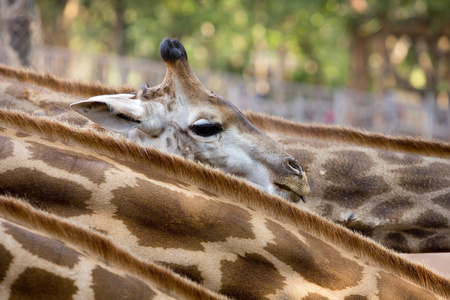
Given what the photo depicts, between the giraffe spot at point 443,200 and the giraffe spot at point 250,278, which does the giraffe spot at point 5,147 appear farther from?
the giraffe spot at point 443,200

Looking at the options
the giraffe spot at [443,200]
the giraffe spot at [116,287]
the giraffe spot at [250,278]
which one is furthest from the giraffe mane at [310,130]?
the giraffe spot at [116,287]

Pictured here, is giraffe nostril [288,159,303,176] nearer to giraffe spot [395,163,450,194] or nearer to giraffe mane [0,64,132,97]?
giraffe spot [395,163,450,194]

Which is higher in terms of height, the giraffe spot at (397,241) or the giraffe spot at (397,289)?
the giraffe spot at (397,241)

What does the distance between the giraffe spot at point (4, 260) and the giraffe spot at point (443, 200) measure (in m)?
2.10

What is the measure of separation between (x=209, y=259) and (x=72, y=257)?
0.45 m

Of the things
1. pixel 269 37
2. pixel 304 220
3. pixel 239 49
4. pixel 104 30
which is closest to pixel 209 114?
pixel 304 220

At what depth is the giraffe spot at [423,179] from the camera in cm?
270

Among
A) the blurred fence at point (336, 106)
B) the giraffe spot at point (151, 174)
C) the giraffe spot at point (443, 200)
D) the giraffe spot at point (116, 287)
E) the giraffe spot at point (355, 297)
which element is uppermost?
the blurred fence at point (336, 106)

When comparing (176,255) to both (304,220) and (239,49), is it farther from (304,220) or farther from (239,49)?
(239,49)

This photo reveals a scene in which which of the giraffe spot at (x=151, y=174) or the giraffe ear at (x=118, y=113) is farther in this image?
the giraffe ear at (x=118, y=113)

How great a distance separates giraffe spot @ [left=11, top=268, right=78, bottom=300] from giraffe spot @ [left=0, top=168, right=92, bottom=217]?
0.97 ft

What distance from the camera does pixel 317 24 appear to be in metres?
17.4

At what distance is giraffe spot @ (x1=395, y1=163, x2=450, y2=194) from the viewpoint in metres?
2.70

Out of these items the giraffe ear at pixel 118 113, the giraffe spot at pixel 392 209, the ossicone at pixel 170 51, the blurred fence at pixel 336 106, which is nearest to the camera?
the giraffe ear at pixel 118 113
